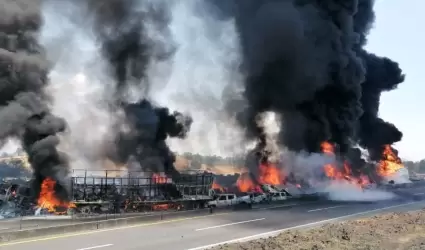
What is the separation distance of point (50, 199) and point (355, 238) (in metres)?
18.8

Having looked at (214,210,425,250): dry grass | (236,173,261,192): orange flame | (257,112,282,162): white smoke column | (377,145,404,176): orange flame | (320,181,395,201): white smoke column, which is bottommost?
(214,210,425,250): dry grass

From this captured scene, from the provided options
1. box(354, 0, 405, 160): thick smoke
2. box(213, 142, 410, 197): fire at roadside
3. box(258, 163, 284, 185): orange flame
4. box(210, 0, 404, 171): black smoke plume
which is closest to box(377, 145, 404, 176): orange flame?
box(354, 0, 405, 160): thick smoke

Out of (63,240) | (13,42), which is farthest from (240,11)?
(63,240)

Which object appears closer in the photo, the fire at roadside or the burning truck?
the burning truck

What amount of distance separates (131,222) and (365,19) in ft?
165

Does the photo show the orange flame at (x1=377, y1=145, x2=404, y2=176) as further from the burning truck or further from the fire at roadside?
the burning truck

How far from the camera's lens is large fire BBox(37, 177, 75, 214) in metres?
25.3

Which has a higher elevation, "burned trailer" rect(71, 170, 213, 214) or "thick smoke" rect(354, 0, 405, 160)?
"thick smoke" rect(354, 0, 405, 160)

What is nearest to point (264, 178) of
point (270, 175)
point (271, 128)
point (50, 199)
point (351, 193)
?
point (270, 175)

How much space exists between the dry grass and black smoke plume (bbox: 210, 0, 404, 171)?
30416 mm

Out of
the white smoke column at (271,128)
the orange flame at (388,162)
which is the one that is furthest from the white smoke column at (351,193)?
the orange flame at (388,162)

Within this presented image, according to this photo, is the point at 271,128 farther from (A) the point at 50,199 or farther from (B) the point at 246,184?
(A) the point at 50,199

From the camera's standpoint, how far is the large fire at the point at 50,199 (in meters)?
25.3

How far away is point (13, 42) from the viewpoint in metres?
30.5
